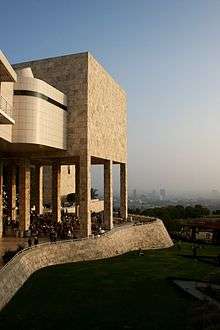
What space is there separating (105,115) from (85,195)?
1022cm

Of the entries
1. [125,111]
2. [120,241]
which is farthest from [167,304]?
[125,111]

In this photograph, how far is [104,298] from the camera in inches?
918

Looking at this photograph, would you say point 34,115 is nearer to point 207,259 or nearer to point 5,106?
point 5,106

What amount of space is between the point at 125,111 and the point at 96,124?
517 inches

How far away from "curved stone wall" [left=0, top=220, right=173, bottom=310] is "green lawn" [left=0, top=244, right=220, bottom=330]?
682 mm

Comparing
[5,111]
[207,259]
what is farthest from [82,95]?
[207,259]

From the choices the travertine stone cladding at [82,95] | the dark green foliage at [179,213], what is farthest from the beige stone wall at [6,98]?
the dark green foliage at [179,213]

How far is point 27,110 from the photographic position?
34.8 meters

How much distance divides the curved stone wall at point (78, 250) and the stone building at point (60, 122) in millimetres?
3338

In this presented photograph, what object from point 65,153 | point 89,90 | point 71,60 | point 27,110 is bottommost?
point 65,153

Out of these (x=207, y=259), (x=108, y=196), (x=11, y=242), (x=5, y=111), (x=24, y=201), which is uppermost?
(x=5, y=111)

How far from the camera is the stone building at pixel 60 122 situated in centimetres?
3462

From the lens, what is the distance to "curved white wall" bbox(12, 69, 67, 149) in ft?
113

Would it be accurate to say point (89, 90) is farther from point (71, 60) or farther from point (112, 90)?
point (112, 90)
